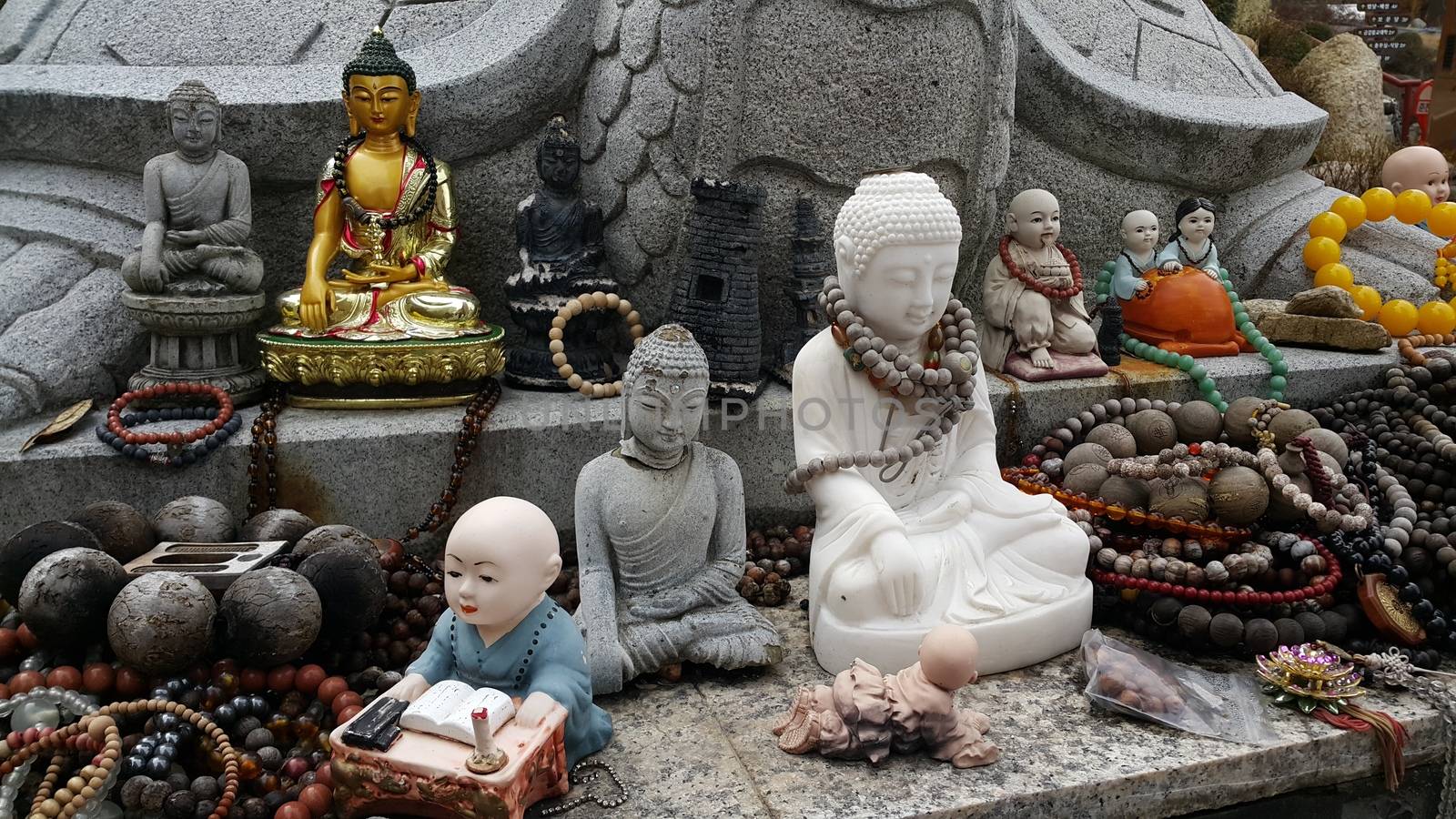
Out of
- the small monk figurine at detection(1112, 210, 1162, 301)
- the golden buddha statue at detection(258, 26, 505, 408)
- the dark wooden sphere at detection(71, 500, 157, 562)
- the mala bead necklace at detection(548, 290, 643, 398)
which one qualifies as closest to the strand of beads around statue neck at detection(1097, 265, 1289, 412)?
the small monk figurine at detection(1112, 210, 1162, 301)

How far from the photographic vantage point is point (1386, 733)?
110 inches

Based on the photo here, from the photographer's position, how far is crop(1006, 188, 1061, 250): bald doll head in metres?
4.48

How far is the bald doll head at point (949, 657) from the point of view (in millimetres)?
2527

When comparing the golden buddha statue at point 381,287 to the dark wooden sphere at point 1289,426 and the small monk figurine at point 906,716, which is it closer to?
the small monk figurine at point 906,716

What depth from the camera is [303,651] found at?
2896mm

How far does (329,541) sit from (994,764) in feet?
6.64

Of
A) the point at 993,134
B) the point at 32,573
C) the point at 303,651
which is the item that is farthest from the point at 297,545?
the point at 993,134

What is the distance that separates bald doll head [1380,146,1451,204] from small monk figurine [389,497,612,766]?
6492 millimetres

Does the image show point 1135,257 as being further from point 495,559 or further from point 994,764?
point 495,559

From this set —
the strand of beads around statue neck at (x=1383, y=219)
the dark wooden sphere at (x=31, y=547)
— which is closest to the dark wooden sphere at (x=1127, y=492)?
the strand of beads around statue neck at (x=1383, y=219)

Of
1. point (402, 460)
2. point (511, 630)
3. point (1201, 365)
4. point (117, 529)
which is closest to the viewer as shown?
point (511, 630)

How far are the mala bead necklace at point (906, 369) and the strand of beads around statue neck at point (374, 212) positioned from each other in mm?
1923

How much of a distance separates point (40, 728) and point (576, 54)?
329 centimetres

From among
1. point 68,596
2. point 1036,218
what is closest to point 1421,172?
point 1036,218
